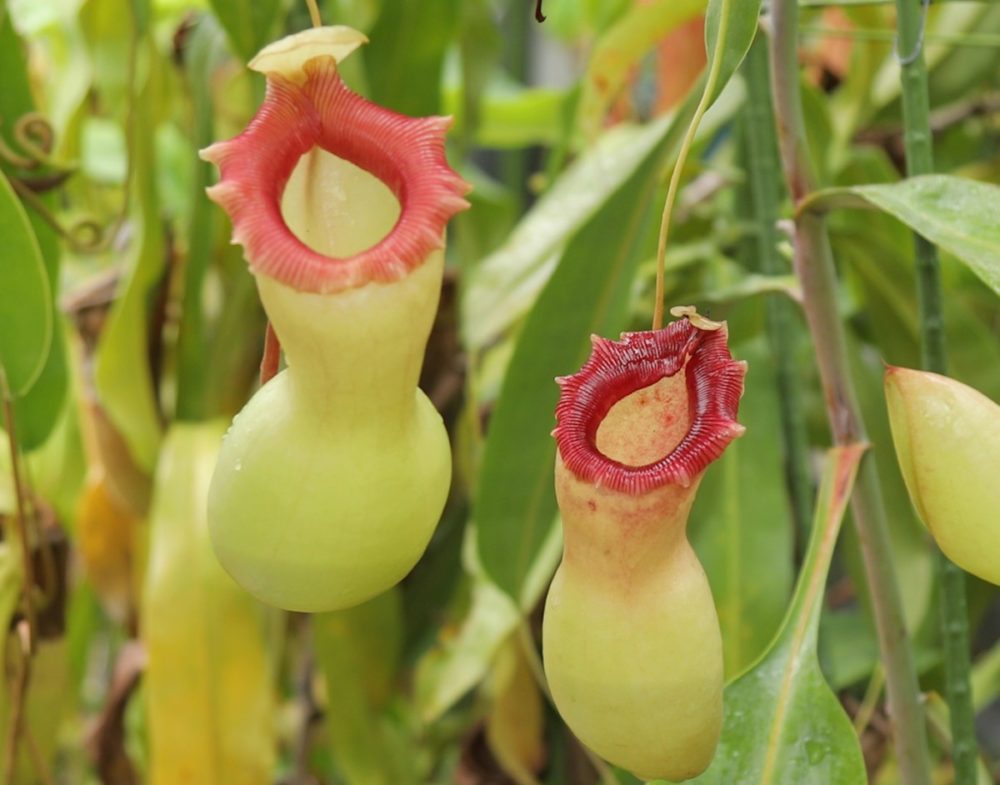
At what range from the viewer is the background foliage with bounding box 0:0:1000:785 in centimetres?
68

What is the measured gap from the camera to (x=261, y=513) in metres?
0.35

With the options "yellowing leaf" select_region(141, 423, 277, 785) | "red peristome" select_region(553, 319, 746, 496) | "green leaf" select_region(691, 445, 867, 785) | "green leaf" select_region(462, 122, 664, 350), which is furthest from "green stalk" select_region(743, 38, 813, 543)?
"yellowing leaf" select_region(141, 423, 277, 785)

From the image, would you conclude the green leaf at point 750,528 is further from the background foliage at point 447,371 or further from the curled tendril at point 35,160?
the curled tendril at point 35,160

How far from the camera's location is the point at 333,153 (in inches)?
15.3

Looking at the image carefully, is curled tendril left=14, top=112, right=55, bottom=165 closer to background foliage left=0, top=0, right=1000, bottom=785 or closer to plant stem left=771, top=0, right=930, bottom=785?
background foliage left=0, top=0, right=1000, bottom=785

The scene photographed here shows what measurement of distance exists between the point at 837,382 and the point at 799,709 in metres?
0.15

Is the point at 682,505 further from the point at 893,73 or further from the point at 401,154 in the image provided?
the point at 893,73

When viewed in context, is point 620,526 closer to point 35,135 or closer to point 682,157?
point 682,157

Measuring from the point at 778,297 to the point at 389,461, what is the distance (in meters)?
0.43

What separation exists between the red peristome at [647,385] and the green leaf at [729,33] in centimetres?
9

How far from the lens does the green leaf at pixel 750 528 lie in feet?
2.38

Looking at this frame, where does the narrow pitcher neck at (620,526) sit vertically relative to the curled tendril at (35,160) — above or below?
below

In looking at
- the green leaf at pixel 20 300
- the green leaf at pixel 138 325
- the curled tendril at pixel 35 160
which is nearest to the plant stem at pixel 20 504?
the green leaf at pixel 20 300

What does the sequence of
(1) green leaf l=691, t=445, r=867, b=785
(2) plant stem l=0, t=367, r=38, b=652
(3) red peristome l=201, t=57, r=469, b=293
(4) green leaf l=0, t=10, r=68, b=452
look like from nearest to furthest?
(3) red peristome l=201, t=57, r=469, b=293
(1) green leaf l=691, t=445, r=867, b=785
(2) plant stem l=0, t=367, r=38, b=652
(4) green leaf l=0, t=10, r=68, b=452
